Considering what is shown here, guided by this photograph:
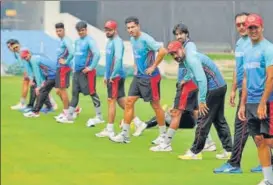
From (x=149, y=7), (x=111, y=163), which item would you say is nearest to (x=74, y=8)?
(x=149, y=7)

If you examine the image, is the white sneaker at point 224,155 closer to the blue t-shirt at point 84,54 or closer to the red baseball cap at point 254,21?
the red baseball cap at point 254,21

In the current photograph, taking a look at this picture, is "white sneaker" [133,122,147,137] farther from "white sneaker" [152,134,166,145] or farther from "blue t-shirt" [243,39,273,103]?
"blue t-shirt" [243,39,273,103]

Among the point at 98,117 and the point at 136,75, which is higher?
the point at 136,75

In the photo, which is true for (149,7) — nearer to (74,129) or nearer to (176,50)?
(74,129)

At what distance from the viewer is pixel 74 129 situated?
1377cm

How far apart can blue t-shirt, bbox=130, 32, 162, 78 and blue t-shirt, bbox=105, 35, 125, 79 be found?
0.80 meters

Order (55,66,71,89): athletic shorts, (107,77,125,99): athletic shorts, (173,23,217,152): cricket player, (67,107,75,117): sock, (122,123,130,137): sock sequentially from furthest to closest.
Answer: (55,66,71,89): athletic shorts, (67,107,75,117): sock, (107,77,125,99): athletic shorts, (122,123,130,137): sock, (173,23,217,152): cricket player

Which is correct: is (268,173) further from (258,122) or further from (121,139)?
(121,139)

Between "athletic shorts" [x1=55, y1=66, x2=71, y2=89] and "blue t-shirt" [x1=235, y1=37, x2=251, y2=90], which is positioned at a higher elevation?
"blue t-shirt" [x1=235, y1=37, x2=251, y2=90]

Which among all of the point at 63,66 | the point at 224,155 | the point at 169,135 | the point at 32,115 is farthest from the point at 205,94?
the point at 32,115

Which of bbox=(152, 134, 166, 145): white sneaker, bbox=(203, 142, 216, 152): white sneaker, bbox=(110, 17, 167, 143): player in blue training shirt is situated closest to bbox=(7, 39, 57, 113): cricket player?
bbox=(110, 17, 167, 143): player in blue training shirt

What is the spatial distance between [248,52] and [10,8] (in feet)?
81.9

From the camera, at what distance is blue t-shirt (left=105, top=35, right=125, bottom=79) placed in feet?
41.3

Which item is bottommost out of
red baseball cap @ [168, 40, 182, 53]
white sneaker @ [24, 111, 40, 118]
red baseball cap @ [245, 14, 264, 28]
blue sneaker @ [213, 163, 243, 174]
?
white sneaker @ [24, 111, 40, 118]
